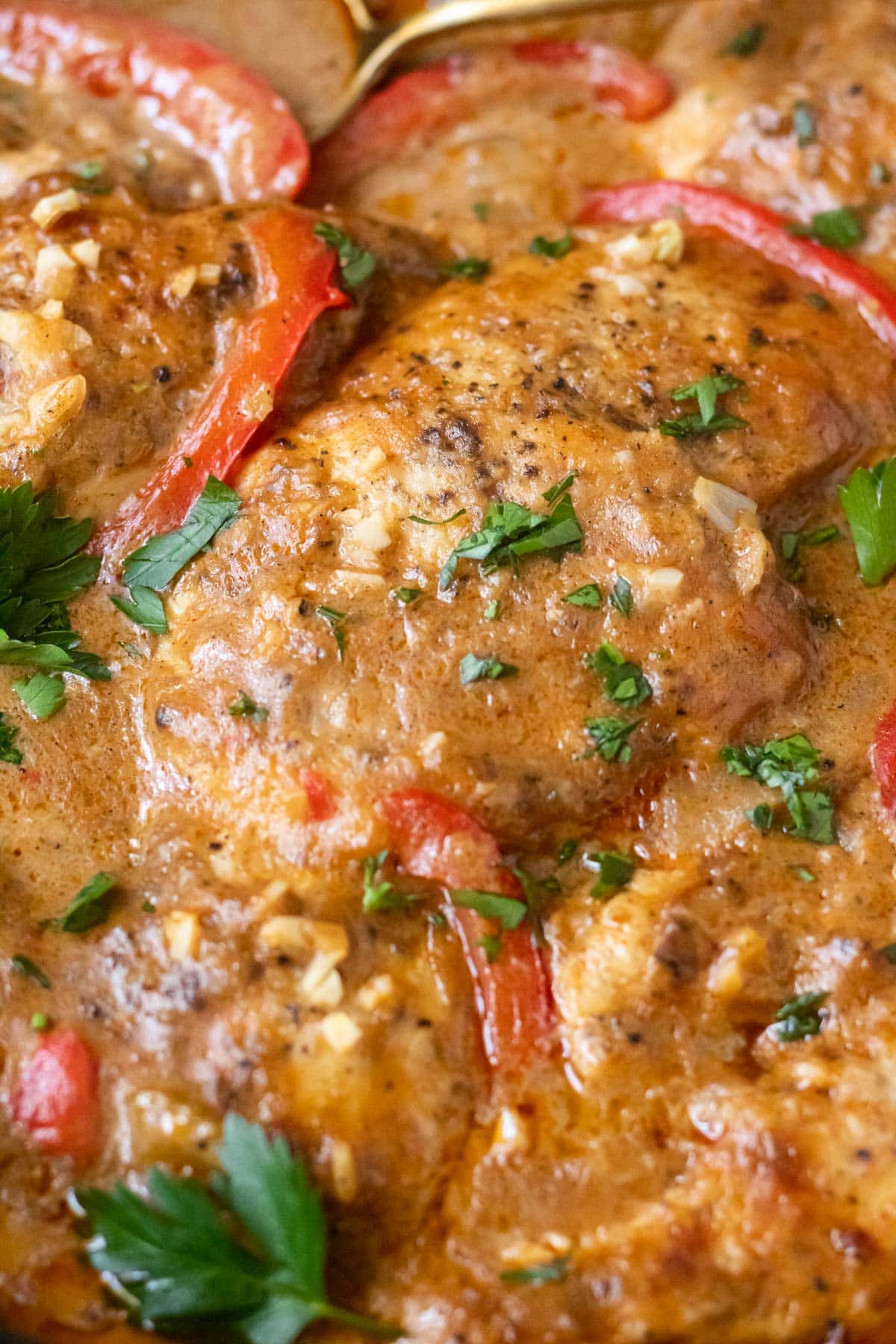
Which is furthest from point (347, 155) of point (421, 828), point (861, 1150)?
point (861, 1150)

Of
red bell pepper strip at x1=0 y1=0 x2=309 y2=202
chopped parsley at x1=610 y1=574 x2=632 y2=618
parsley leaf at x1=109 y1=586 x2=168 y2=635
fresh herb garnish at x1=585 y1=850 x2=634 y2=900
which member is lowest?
fresh herb garnish at x1=585 y1=850 x2=634 y2=900

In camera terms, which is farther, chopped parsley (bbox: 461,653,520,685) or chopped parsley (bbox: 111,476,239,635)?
chopped parsley (bbox: 111,476,239,635)

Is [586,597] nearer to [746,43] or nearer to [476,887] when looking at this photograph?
[476,887]

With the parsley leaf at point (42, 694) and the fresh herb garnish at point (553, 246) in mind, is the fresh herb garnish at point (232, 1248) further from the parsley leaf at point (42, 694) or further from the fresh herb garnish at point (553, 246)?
the fresh herb garnish at point (553, 246)

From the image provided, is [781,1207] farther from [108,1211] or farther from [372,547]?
[372,547]

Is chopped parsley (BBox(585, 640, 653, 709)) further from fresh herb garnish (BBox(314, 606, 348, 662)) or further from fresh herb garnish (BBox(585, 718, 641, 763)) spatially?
fresh herb garnish (BBox(314, 606, 348, 662))

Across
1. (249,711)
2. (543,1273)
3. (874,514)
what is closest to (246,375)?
(249,711)

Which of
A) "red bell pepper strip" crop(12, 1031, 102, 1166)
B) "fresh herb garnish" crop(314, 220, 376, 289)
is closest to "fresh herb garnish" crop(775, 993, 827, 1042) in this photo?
"red bell pepper strip" crop(12, 1031, 102, 1166)
